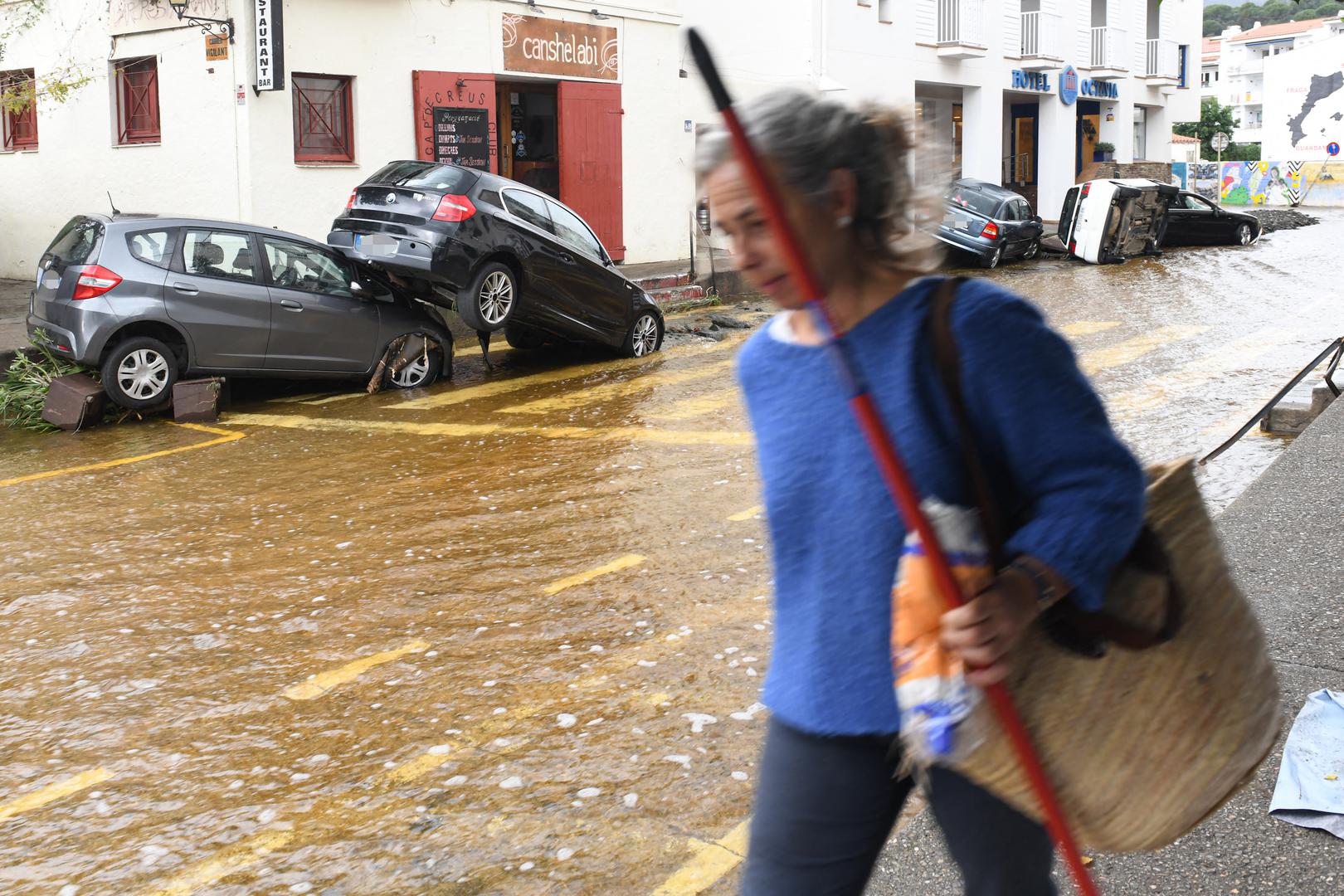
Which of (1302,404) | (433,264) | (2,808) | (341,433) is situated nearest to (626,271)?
(433,264)

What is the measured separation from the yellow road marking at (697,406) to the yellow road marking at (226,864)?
6967 millimetres

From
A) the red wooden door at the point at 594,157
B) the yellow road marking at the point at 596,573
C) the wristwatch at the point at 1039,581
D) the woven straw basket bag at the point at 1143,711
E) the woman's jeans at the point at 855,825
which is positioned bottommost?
the yellow road marking at the point at 596,573

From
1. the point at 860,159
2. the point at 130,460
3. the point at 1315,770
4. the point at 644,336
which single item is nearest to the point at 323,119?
the point at 644,336

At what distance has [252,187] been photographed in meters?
16.3

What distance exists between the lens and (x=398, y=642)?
5.61m

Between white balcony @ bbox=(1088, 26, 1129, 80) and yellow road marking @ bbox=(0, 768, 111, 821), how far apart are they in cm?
3822

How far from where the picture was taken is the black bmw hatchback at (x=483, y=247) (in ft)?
38.8

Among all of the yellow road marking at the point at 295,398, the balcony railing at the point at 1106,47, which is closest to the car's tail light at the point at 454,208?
the yellow road marking at the point at 295,398

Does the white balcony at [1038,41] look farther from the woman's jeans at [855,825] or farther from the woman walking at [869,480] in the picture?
the woman's jeans at [855,825]

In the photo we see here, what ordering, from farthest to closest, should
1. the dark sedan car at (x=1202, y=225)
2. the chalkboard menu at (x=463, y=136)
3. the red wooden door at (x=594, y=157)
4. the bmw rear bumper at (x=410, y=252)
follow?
1. the dark sedan car at (x=1202, y=225)
2. the red wooden door at (x=594, y=157)
3. the chalkboard menu at (x=463, y=136)
4. the bmw rear bumper at (x=410, y=252)

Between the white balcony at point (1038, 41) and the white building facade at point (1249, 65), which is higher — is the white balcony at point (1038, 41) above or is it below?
below

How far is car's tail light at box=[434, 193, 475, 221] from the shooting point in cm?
1180

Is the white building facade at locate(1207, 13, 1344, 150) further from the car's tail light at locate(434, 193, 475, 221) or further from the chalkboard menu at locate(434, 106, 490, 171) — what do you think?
the car's tail light at locate(434, 193, 475, 221)

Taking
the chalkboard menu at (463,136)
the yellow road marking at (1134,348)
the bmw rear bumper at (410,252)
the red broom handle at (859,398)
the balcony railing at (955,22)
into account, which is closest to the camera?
the red broom handle at (859,398)
